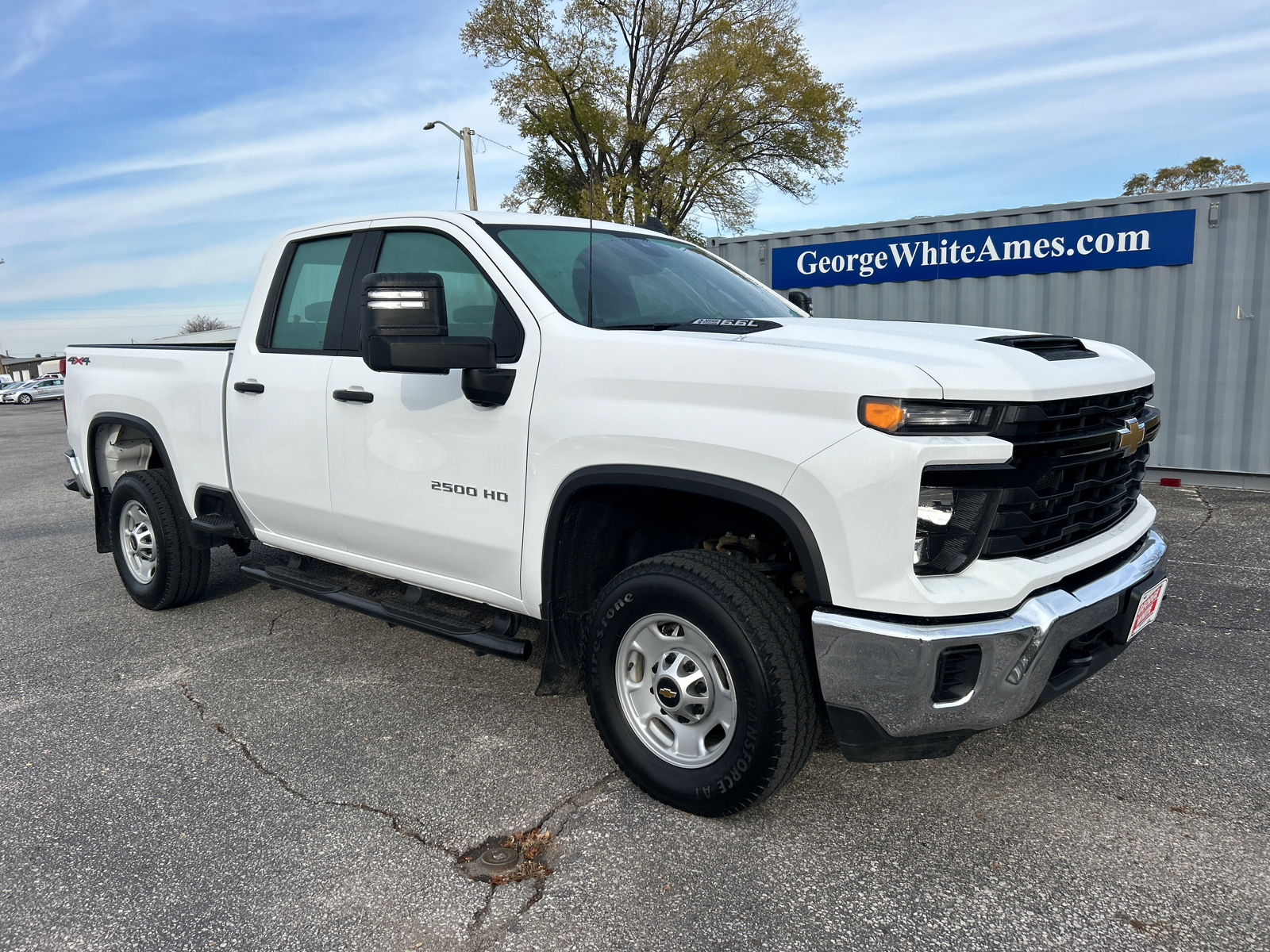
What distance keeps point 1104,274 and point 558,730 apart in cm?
794

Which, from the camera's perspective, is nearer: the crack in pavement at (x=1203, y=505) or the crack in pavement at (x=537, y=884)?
the crack in pavement at (x=537, y=884)

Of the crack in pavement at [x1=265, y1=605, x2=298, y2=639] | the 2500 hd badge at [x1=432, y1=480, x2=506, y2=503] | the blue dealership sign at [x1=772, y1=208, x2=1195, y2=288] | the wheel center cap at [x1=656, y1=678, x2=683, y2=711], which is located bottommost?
the crack in pavement at [x1=265, y1=605, x2=298, y2=639]

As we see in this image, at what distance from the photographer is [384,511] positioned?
3551 mm

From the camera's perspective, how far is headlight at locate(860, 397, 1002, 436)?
226 cm

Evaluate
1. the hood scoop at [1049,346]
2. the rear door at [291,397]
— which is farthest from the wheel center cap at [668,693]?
the rear door at [291,397]

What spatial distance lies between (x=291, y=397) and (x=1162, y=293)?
828cm

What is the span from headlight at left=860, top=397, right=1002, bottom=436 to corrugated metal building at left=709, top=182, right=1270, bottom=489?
304 inches

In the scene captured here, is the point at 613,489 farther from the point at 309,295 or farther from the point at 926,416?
the point at 309,295

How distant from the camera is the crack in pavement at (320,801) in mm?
2717

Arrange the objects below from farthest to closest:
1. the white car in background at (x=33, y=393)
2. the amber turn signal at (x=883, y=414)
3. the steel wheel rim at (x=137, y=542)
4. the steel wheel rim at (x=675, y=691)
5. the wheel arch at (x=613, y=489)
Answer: the white car in background at (x=33, y=393) → the steel wheel rim at (x=137, y=542) → the steel wheel rim at (x=675, y=691) → the wheel arch at (x=613, y=489) → the amber turn signal at (x=883, y=414)

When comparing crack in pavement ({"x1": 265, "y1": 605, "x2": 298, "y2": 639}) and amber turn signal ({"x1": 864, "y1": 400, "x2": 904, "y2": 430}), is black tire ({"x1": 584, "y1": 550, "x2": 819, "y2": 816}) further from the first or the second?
crack in pavement ({"x1": 265, "y1": 605, "x2": 298, "y2": 639})

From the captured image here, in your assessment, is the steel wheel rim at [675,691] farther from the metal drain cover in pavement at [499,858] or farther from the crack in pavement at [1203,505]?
the crack in pavement at [1203,505]

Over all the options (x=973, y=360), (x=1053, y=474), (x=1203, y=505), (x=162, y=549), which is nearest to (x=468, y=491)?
(x=973, y=360)

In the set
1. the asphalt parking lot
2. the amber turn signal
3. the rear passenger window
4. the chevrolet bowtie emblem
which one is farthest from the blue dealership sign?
the amber turn signal
